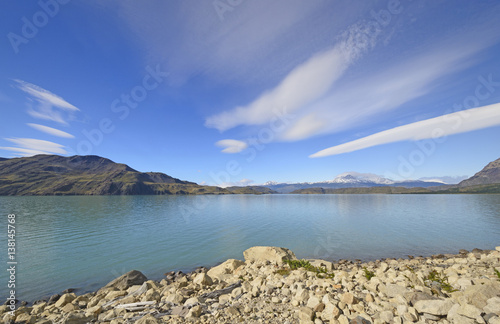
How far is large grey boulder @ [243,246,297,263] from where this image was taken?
2250 cm

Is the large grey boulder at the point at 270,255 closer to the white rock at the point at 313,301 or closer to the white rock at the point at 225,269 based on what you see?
the white rock at the point at 225,269

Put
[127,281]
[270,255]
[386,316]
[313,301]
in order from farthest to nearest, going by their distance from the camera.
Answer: [270,255]
[127,281]
[313,301]
[386,316]

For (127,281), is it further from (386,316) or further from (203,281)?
(386,316)

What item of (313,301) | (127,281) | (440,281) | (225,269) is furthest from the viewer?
(225,269)

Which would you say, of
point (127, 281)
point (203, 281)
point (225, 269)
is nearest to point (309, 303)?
point (203, 281)

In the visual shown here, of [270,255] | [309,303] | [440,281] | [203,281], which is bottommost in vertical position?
[270,255]

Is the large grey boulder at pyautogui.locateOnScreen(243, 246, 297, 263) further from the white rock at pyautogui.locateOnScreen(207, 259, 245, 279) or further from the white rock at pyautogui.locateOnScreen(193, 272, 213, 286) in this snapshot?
the white rock at pyautogui.locateOnScreen(193, 272, 213, 286)

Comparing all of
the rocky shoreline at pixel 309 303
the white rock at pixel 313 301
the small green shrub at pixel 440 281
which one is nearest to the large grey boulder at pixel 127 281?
the rocky shoreline at pixel 309 303

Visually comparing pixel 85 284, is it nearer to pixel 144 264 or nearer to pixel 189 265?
pixel 144 264

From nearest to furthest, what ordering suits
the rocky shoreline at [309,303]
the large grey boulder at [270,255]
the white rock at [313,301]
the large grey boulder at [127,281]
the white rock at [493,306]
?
1. the white rock at [493,306]
2. the rocky shoreline at [309,303]
3. the white rock at [313,301]
4. the large grey boulder at [127,281]
5. the large grey boulder at [270,255]

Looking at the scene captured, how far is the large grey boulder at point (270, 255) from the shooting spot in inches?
886

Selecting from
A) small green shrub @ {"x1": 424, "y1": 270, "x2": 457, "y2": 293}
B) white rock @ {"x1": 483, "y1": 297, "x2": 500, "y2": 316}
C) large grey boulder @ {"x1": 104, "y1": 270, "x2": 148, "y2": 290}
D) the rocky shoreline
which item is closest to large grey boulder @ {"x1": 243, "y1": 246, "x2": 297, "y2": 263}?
the rocky shoreline

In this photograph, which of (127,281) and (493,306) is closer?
(493,306)

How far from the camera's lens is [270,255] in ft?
76.1
